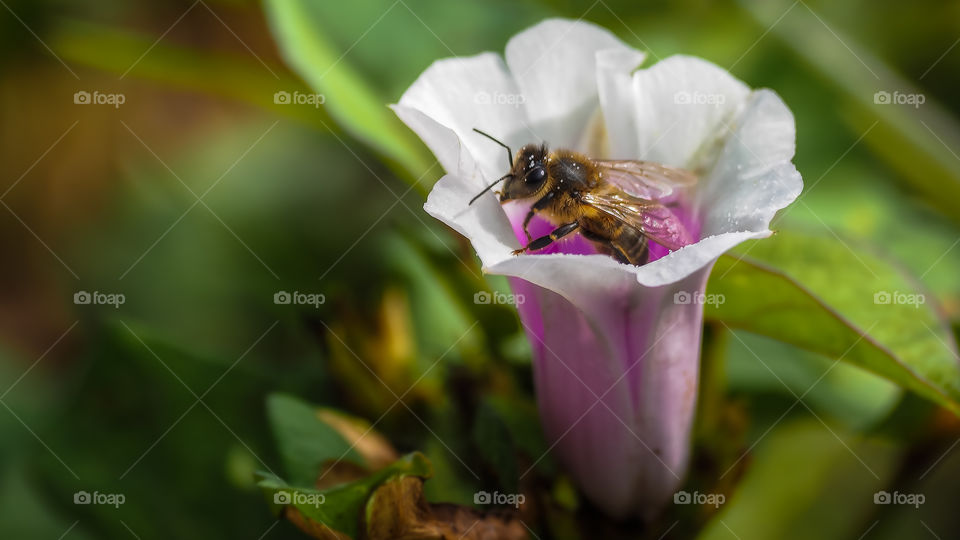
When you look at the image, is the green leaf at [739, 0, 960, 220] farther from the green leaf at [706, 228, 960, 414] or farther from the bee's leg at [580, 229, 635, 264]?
the bee's leg at [580, 229, 635, 264]

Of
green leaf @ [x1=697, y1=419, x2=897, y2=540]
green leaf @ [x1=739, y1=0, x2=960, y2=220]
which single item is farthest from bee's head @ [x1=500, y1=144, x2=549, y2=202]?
green leaf @ [x1=739, y1=0, x2=960, y2=220]

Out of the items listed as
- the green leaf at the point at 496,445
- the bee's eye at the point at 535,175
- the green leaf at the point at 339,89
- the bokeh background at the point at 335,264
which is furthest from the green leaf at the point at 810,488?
the green leaf at the point at 339,89

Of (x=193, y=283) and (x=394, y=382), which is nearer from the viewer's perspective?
(x=394, y=382)

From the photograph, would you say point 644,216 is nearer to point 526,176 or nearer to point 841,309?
point 526,176

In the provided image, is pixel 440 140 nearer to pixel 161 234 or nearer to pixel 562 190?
pixel 562 190

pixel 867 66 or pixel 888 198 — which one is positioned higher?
pixel 867 66

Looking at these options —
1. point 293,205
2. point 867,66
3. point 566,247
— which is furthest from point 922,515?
point 293,205

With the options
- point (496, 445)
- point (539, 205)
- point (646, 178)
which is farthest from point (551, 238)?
point (496, 445)
